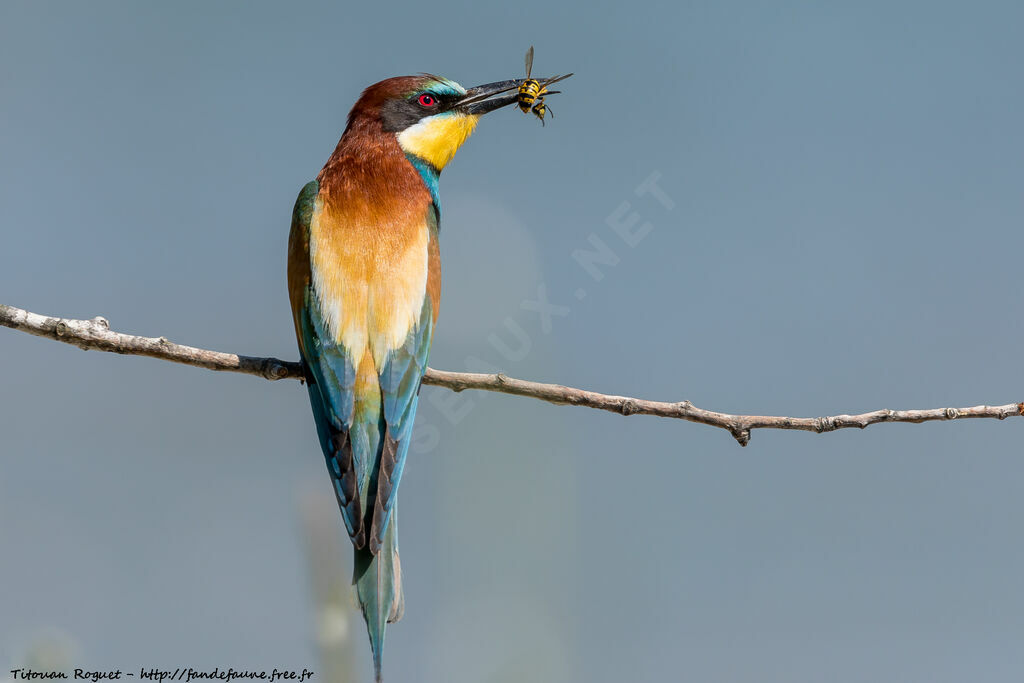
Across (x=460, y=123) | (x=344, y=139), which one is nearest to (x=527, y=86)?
(x=460, y=123)

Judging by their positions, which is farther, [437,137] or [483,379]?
[437,137]

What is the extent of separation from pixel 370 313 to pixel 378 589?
0.62 meters

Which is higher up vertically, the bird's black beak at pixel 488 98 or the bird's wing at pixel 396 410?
the bird's black beak at pixel 488 98

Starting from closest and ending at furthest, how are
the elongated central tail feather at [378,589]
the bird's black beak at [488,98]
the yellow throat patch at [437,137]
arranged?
the elongated central tail feather at [378,589] < the yellow throat patch at [437,137] < the bird's black beak at [488,98]

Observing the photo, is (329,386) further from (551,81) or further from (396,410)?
(551,81)

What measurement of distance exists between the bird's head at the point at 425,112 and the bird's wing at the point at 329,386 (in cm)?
54

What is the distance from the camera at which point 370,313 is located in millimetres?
2174

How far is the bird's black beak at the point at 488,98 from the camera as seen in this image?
9.41ft

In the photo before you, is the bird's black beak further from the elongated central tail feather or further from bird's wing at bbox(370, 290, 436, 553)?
the elongated central tail feather

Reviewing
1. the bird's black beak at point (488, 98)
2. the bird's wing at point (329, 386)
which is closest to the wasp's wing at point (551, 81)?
the bird's black beak at point (488, 98)

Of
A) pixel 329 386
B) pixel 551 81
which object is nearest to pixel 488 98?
pixel 551 81

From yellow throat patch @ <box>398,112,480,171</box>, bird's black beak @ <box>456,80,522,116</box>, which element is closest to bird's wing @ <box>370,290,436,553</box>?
yellow throat patch @ <box>398,112,480,171</box>

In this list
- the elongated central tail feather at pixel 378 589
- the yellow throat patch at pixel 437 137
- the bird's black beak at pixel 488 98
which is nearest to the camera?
the elongated central tail feather at pixel 378 589

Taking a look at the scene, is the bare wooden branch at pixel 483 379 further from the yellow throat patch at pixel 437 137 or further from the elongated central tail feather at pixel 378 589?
the yellow throat patch at pixel 437 137
